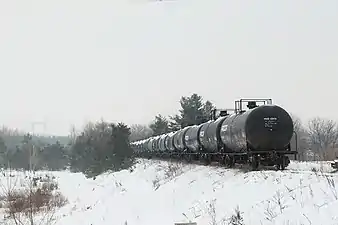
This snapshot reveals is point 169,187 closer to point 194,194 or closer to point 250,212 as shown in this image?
point 194,194

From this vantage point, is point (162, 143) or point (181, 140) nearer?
point (181, 140)

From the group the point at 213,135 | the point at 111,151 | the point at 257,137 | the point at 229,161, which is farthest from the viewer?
the point at 111,151

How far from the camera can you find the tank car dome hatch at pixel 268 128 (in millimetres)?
18781

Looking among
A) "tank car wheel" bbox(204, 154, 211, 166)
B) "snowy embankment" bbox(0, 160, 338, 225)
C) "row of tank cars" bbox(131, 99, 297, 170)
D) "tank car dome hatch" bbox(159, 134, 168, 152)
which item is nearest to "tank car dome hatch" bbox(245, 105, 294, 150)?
"row of tank cars" bbox(131, 99, 297, 170)

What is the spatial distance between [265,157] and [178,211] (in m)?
5.39

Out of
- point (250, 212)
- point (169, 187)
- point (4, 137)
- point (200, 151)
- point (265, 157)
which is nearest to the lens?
point (250, 212)

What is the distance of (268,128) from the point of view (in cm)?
1888

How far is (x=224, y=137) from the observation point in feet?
73.9

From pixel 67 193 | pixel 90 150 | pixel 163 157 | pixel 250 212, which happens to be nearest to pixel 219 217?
pixel 250 212

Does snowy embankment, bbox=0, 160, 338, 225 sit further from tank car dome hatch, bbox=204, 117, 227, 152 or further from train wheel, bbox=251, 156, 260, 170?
tank car dome hatch, bbox=204, 117, 227, 152

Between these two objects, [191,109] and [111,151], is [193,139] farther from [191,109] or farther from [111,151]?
[191,109]

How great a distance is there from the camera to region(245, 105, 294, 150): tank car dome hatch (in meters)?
18.8

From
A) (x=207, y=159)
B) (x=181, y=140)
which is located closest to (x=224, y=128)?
(x=207, y=159)

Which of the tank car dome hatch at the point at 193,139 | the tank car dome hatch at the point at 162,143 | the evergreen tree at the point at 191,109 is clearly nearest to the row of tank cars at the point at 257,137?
the tank car dome hatch at the point at 193,139
